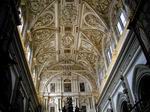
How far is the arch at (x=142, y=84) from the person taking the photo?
1053 cm

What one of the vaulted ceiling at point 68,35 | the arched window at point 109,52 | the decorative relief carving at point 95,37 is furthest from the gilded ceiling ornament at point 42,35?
the arched window at point 109,52

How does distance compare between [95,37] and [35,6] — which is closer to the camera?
[35,6]

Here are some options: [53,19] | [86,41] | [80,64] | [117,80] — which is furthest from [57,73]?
[117,80]

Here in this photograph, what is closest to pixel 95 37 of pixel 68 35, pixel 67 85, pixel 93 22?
pixel 93 22

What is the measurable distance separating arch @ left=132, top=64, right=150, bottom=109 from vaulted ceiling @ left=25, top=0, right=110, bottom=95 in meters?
6.25

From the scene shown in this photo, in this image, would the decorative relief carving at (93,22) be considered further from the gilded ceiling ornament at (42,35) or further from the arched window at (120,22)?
the gilded ceiling ornament at (42,35)

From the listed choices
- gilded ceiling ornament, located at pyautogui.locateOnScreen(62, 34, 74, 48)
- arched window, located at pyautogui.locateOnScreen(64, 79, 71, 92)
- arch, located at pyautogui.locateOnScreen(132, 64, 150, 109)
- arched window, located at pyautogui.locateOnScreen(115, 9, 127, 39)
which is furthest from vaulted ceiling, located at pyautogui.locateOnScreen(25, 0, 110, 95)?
arch, located at pyautogui.locateOnScreen(132, 64, 150, 109)

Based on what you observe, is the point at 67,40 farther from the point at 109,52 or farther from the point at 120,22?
the point at 120,22

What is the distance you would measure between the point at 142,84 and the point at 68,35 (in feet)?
31.3

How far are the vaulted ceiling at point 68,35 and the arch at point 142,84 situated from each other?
→ 20.5 ft

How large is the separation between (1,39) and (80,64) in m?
14.7

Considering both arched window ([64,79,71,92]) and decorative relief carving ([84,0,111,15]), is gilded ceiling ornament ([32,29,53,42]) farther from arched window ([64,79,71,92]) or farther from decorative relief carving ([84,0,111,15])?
arched window ([64,79,71,92])

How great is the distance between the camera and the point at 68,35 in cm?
1911

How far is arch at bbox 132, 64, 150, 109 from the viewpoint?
10528 mm
